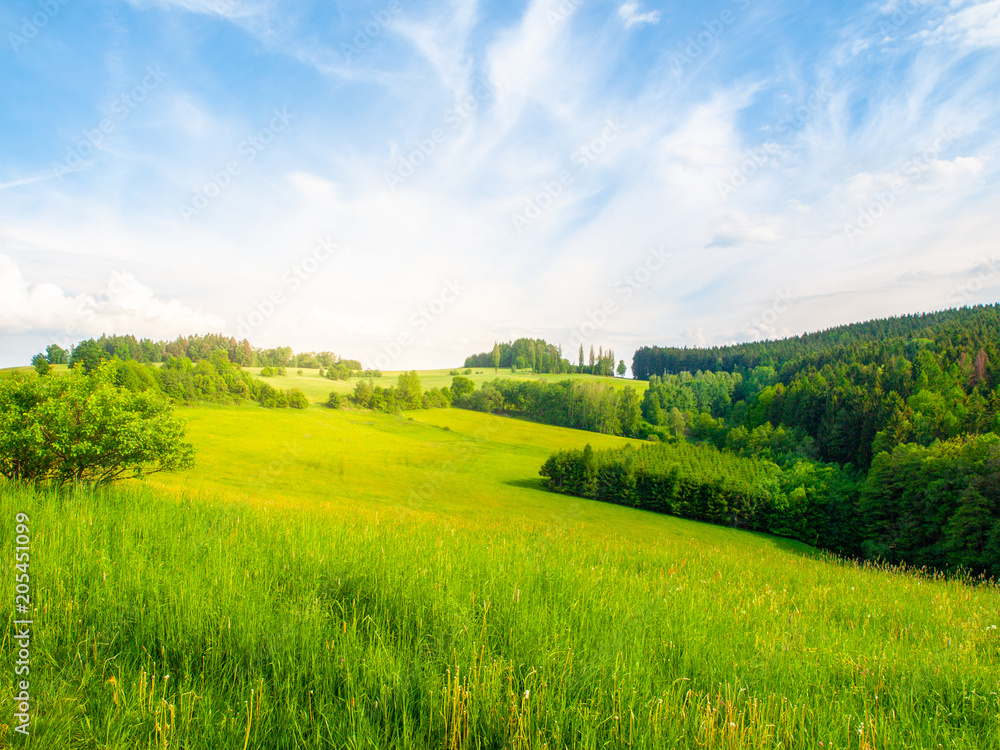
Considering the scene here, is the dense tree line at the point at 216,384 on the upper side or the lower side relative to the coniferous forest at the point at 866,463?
upper

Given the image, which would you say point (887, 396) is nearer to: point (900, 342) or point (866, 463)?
point (866, 463)

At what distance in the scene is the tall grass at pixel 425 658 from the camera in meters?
2.60

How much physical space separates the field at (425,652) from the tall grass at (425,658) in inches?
→ 0.7

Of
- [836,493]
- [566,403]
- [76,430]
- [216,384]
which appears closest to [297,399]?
[216,384]

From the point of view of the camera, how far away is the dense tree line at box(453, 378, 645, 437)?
138 meters

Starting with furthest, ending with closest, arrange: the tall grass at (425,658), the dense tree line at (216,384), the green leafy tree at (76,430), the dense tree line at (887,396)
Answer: the dense tree line at (887,396) → the dense tree line at (216,384) → the green leafy tree at (76,430) → the tall grass at (425,658)

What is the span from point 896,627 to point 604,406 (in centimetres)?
13464

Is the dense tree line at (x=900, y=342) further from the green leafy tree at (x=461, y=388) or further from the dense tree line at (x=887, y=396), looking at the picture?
the green leafy tree at (x=461, y=388)

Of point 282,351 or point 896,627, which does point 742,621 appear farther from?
point 282,351

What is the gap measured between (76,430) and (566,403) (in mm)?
133310

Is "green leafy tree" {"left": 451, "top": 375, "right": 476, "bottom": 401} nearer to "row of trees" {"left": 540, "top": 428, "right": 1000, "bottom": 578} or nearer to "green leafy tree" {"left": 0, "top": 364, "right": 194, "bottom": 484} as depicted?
"row of trees" {"left": 540, "top": 428, "right": 1000, "bottom": 578}

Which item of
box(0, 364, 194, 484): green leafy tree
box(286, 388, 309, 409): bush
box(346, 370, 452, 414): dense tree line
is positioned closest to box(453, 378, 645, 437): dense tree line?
box(346, 370, 452, 414): dense tree line

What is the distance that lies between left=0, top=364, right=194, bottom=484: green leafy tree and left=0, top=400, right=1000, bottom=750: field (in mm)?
6913

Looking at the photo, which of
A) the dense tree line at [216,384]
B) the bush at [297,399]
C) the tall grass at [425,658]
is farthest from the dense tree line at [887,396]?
the dense tree line at [216,384]
